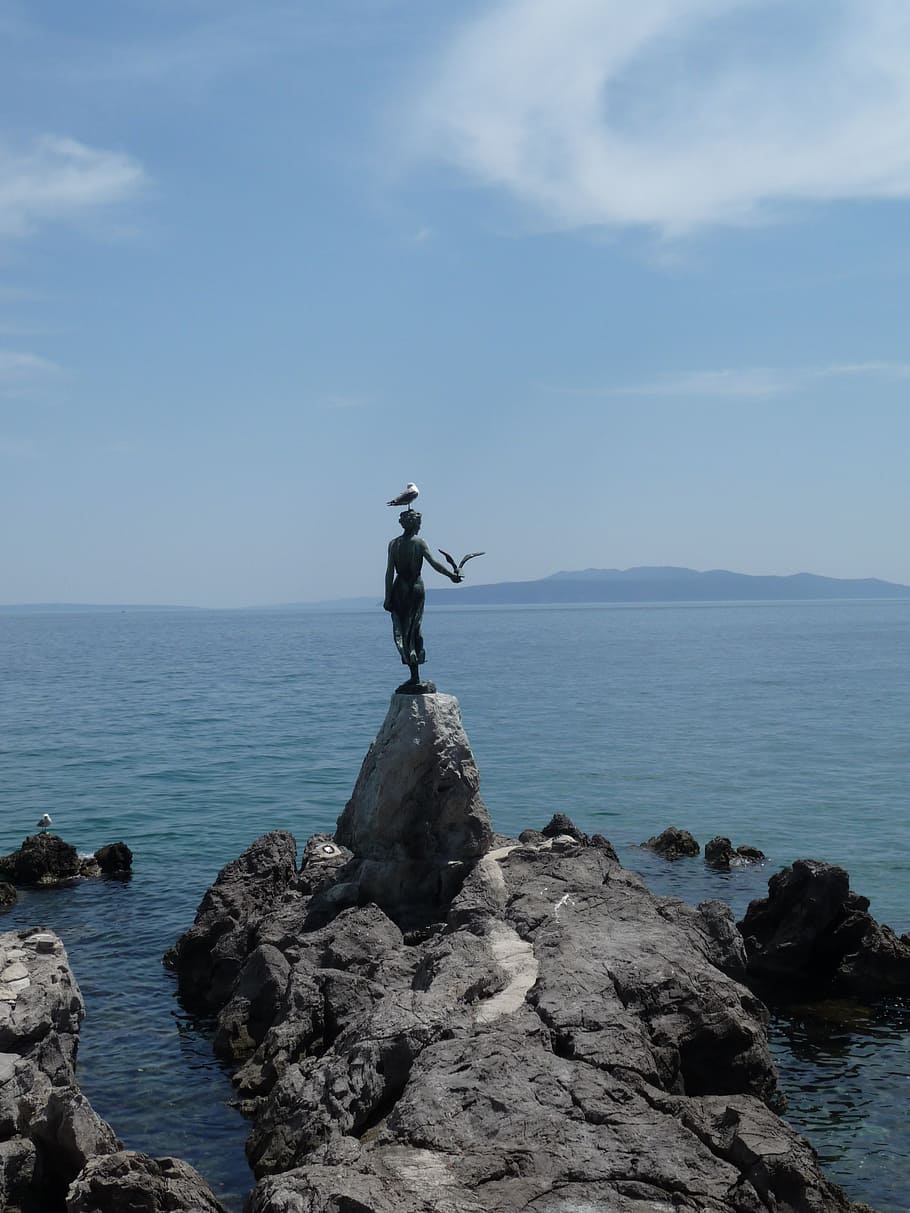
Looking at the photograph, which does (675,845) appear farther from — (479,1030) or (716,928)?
(479,1030)

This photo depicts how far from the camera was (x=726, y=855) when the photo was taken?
31016mm

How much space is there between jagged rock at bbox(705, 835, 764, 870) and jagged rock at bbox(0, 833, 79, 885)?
1761 cm

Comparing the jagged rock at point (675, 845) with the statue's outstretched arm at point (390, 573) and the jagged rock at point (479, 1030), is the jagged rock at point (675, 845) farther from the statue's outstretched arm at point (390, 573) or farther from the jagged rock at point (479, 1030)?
the statue's outstretched arm at point (390, 573)

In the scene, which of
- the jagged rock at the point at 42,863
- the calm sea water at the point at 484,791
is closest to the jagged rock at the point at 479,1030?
the calm sea water at the point at 484,791

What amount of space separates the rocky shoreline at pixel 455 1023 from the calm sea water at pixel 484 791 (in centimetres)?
122

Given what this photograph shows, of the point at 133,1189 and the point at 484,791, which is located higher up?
the point at 133,1189

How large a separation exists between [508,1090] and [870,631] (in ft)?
603

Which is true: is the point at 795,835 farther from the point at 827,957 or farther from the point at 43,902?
the point at 43,902

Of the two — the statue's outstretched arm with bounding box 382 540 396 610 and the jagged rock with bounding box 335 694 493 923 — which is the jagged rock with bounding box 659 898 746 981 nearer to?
the jagged rock with bounding box 335 694 493 923

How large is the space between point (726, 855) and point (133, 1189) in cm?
2288

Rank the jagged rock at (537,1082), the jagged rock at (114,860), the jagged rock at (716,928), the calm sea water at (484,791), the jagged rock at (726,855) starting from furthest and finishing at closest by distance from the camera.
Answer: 1. the jagged rock at (726,855)
2. the jagged rock at (114,860)
3. the jagged rock at (716,928)
4. the calm sea water at (484,791)
5. the jagged rock at (537,1082)

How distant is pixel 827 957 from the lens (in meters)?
21.6

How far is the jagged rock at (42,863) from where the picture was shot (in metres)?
28.9

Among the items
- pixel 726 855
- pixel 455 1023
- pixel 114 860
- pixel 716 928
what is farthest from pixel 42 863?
pixel 455 1023
